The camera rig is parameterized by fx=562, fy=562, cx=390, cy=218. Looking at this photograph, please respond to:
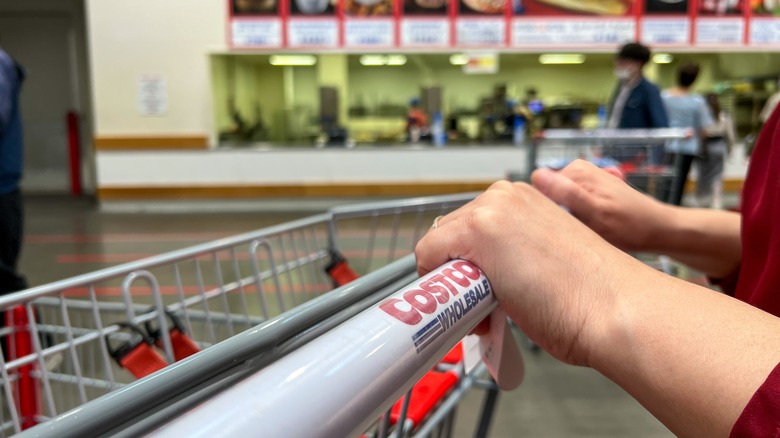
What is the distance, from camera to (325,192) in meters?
7.32

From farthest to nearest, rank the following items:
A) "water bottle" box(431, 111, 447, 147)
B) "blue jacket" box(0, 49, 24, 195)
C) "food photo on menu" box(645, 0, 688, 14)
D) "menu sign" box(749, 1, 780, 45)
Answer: "water bottle" box(431, 111, 447, 147) → "menu sign" box(749, 1, 780, 45) → "food photo on menu" box(645, 0, 688, 14) → "blue jacket" box(0, 49, 24, 195)

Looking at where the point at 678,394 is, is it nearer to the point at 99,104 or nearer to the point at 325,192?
the point at 325,192

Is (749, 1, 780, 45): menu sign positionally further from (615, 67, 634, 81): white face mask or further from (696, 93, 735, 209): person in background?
(615, 67, 634, 81): white face mask

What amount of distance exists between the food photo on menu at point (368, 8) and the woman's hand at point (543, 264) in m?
7.09

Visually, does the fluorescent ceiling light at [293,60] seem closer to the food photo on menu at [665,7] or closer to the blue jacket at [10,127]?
the food photo on menu at [665,7]

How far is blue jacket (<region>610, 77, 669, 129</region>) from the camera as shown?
3.64 meters

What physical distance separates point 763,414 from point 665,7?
8.12 m

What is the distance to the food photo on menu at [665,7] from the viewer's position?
23.7 feet

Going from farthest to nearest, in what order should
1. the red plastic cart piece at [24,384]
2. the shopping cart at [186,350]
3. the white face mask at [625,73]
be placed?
the white face mask at [625,73] → the red plastic cart piece at [24,384] → the shopping cart at [186,350]

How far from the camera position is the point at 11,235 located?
253 cm

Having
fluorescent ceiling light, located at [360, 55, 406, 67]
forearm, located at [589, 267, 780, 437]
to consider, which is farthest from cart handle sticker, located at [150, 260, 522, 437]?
fluorescent ceiling light, located at [360, 55, 406, 67]

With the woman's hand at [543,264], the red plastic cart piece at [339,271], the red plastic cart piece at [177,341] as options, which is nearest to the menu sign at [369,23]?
the red plastic cart piece at [339,271]

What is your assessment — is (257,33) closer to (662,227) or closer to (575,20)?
(575,20)

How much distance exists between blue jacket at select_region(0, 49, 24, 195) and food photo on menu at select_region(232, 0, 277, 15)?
4939 mm
